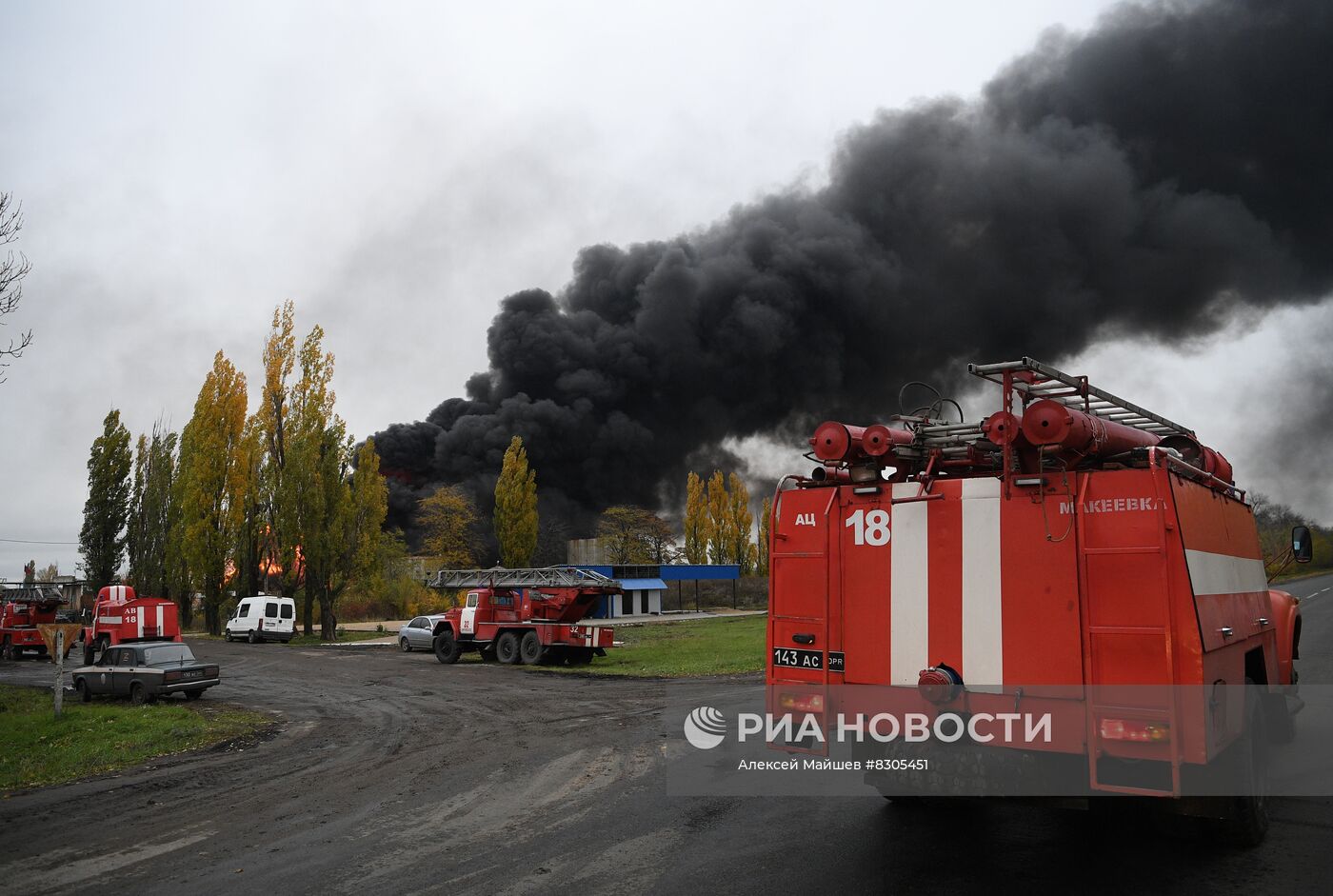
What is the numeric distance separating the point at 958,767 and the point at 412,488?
2681 inches

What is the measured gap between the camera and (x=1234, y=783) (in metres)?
4.94

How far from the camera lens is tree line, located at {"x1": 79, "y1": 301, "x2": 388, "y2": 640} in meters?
34.3

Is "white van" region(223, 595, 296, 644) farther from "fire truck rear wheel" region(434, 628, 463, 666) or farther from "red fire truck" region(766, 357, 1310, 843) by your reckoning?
"red fire truck" region(766, 357, 1310, 843)

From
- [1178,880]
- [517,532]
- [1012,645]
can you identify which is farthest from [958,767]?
[517,532]

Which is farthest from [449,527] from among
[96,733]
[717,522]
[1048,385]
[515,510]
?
[1048,385]

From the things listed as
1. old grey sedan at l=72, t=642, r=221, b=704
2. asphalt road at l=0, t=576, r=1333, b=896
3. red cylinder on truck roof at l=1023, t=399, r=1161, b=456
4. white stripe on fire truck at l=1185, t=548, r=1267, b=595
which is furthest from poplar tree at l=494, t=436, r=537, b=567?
red cylinder on truck roof at l=1023, t=399, r=1161, b=456

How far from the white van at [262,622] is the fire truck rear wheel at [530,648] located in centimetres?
1724

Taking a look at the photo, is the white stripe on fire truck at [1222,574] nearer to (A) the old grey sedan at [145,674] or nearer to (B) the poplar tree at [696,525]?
(A) the old grey sedan at [145,674]

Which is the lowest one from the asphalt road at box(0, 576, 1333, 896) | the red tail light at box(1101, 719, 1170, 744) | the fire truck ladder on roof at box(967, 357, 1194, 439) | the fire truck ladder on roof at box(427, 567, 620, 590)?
the asphalt road at box(0, 576, 1333, 896)

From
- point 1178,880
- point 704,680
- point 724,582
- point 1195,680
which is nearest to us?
point 1195,680

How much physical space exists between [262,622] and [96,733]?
23742mm

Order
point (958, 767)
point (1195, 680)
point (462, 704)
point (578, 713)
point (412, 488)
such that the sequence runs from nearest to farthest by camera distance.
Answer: point (1195, 680)
point (958, 767)
point (578, 713)
point (462, 704)
point (412, 488)

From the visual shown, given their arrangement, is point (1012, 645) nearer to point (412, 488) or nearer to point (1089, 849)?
point (1089, 849)

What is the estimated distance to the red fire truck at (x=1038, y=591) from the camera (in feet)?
14.4
